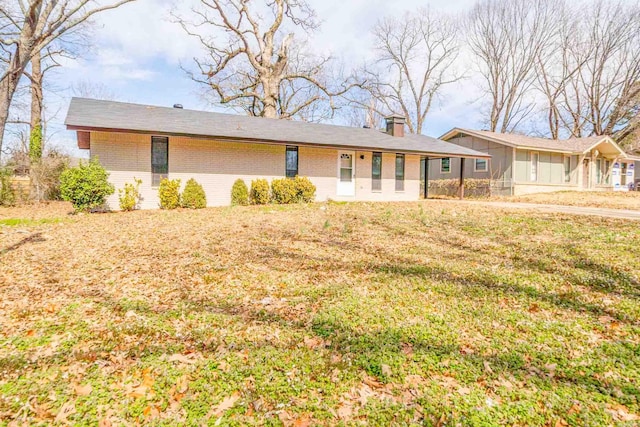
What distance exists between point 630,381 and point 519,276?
2.22m

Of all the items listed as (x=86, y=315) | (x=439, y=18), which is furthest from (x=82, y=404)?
(x=439, y=18)

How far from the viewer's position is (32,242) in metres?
6.64

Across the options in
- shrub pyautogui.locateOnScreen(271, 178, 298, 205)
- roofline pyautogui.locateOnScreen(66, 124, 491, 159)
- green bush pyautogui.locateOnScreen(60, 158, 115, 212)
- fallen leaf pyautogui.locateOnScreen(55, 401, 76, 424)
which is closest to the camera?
fallen leaf pyautogui.locateOnScreen(55, 401, 76, 424)

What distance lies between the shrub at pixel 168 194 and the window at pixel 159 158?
1.54 feet

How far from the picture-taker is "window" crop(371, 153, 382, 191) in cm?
1636

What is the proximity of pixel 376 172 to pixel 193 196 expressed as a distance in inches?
328

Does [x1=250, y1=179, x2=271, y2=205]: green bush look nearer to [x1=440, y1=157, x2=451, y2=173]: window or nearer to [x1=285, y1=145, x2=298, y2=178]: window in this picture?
[x1=285, y1=145, x2=298, y2=178]: window

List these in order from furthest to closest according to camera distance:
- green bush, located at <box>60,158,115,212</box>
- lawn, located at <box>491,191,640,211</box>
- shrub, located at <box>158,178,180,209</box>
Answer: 1. lawn, located at <box>491,191,640,211</box>
2. shrub, located at <box>158,178,180,209</box>
3. green bush, located at <box>60,158,115,212</box>

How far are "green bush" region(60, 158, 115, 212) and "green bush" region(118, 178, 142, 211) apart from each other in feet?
2.57

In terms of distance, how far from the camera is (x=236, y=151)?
13.6m

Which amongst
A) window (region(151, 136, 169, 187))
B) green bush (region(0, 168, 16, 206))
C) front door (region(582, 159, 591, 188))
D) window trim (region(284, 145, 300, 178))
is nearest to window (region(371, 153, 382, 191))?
window trim (region(284, 145, 300, 178))

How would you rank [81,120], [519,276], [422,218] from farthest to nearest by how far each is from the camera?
[81,120] < [422,218] < [519,276]

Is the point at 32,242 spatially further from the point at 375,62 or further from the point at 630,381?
the point at 375,62

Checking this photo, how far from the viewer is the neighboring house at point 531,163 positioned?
20234mm
